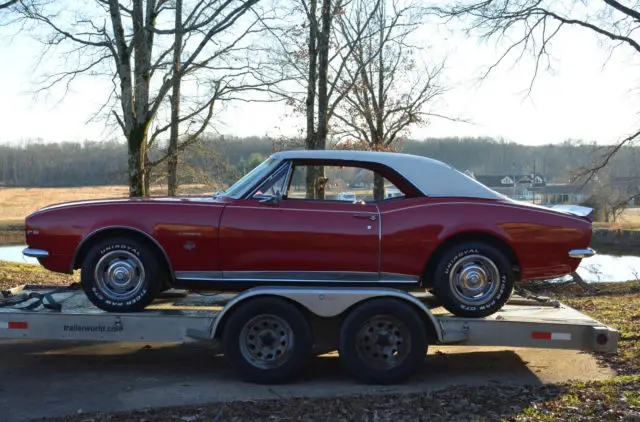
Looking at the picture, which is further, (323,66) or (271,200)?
(323,66)

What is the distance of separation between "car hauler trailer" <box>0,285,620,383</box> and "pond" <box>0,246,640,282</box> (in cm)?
1718

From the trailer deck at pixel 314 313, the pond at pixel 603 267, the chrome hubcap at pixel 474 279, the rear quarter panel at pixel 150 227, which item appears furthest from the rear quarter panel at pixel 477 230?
the pond at pixel 603 267

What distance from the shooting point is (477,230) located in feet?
18.4

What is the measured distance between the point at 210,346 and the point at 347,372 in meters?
2.08

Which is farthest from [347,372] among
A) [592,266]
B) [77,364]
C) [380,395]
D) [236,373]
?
[592,266]

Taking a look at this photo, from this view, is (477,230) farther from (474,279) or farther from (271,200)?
(271,200)

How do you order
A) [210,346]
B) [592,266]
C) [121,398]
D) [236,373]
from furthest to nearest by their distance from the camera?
1. [592,266]
2. [210,346]
3. [236,373]
4. [121,398]

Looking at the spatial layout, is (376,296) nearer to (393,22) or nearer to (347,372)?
(347,372)

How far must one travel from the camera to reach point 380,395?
5062 millimetres

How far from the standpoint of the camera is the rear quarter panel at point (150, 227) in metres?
5.61

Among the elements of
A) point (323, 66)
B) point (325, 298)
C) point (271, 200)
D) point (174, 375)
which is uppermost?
point (323, 66)

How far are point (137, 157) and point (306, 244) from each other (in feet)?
28.9

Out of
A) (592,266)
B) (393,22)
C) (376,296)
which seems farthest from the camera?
(592,266)

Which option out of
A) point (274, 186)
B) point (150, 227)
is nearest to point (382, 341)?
point (274, 186)
